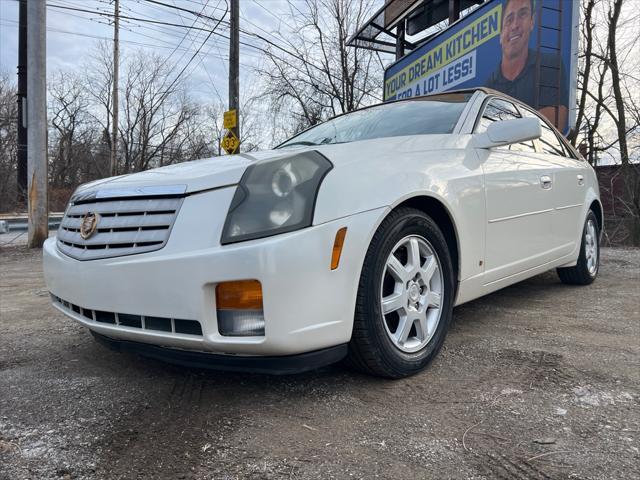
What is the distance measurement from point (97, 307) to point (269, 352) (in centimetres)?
78

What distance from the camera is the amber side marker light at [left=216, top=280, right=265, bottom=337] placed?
175 cm

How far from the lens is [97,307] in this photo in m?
2.02

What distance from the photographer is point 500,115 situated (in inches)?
136

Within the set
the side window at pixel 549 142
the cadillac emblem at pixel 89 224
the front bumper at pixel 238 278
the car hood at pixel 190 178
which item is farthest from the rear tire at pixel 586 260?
the cadillac emblem at pixel 89 224

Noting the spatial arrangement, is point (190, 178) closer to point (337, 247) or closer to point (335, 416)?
point (337, 247)

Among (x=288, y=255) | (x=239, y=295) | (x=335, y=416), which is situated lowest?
(x=335, y=416)

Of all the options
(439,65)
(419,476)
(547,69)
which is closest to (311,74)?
(439,65)

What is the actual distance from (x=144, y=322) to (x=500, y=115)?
277 centimetres

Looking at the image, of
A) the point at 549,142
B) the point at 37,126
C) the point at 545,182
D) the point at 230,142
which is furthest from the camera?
the point at 230,142

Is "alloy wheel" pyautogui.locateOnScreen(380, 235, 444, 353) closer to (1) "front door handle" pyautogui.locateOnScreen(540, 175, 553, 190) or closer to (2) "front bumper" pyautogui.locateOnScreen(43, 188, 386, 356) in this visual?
(2) "front bumper" pyautogui.locateOnScreen(43, 188, 386, 356)

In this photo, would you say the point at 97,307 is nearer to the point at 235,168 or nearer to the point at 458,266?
the point at 235,168

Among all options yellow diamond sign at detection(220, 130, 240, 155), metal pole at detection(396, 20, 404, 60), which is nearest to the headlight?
yellow diamond sign at detection(220, 130, 240, 155)

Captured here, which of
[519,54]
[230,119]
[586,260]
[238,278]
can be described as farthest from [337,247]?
[230,119]

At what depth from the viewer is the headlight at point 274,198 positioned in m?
1.79
